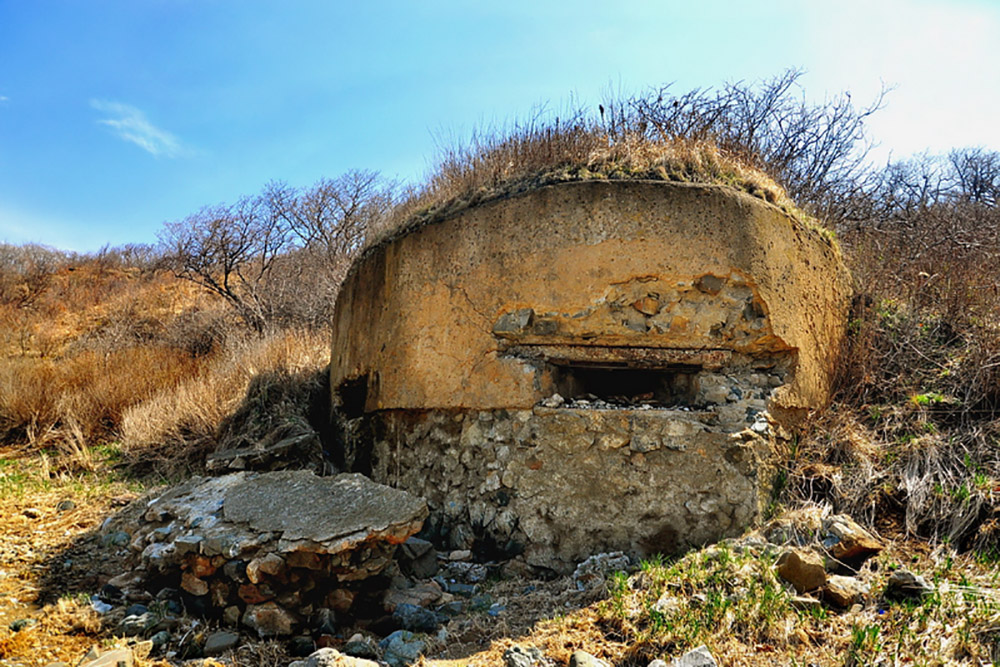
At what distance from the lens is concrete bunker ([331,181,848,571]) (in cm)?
410

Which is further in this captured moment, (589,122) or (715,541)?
(589,122)

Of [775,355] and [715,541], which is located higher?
[775,355]

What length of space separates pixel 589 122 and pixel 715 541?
128 inches

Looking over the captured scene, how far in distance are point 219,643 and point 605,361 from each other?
8.90 feet

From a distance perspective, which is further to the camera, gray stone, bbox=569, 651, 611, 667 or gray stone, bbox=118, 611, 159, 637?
gray stone, bbox=118, 611, 159, 637

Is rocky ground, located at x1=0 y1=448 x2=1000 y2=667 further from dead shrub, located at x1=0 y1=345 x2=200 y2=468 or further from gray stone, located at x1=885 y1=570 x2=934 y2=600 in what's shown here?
dead shrub, located at x1=0 y1=345 x2=200 y2=468

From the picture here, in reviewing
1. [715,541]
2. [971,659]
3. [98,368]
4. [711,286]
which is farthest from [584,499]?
[98,368]

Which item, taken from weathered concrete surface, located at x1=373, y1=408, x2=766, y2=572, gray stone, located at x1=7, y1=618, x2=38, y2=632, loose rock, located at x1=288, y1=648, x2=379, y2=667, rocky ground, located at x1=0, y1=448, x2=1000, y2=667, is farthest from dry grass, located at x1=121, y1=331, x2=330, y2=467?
loose rock, located at x1=288, y1=648, x2=379, y2=667

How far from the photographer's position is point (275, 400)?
6.70 meters

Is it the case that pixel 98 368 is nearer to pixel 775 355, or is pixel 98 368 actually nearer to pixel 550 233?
pixel 550 233

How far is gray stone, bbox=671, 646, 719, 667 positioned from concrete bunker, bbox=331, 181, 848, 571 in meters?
1.22

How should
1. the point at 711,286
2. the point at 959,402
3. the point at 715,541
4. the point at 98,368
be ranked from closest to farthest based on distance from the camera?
the point at 715,541 → the point at 711,286 → the point at 959,402 → the point at 98,368

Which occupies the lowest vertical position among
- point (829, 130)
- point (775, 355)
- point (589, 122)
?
point (775, 355)

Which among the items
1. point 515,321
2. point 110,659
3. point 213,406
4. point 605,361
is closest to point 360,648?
point 110,659
